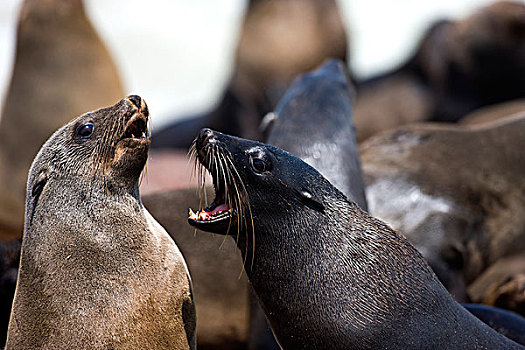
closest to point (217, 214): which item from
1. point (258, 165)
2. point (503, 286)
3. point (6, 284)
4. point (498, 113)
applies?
point (258, 165)

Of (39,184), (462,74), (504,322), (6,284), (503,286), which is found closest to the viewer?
(39,184)

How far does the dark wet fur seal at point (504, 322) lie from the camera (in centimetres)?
455

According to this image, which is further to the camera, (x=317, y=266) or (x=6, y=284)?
(x=6, y=284)

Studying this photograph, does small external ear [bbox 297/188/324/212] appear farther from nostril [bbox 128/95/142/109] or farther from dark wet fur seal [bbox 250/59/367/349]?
dark wet fur seal [bbox 250/59/367/349]

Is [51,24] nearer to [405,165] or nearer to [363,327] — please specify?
[405,165]

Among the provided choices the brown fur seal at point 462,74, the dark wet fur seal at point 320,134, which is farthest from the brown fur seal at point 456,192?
the brown fur seal at point 462,74

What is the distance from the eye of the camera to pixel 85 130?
421 cm

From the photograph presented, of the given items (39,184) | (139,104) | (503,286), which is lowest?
(503,286)

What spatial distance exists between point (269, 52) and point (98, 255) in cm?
1029

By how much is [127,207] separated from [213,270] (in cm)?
180

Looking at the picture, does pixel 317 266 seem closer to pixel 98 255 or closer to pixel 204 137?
A: pixel 204 137

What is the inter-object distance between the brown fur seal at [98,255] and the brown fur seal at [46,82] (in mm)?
5504

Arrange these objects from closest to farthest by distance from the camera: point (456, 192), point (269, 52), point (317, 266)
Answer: point (317, 266) → point (456, 192) → point (269, 52)

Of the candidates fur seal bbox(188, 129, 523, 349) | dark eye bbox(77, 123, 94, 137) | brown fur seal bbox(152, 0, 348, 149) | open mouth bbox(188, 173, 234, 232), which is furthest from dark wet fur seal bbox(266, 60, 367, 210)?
brown fur seal bbox(152, 0, 348, 149)
